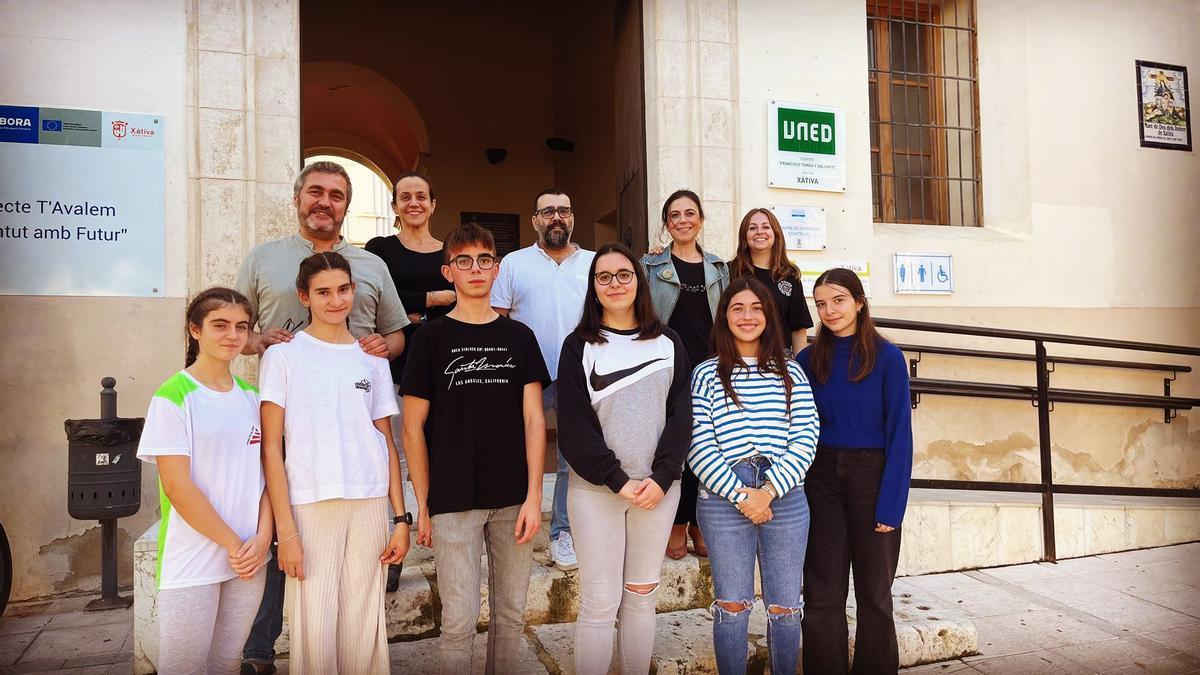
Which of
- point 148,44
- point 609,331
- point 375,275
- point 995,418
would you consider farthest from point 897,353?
point 148,44

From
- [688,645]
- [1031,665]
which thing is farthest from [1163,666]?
[688,645]

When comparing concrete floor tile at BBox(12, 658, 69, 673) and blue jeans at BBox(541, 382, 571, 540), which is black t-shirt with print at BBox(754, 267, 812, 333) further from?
concrete floor tile at BBox(12, 658, 69, 673)

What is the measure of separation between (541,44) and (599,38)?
243cm

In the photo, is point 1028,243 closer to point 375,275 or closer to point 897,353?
point 897,353

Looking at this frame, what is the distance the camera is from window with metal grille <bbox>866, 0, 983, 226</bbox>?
5605mm

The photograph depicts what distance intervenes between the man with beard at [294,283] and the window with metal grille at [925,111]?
426 centimetres

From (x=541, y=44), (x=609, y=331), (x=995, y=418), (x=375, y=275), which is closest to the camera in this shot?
(x=609, y=331)

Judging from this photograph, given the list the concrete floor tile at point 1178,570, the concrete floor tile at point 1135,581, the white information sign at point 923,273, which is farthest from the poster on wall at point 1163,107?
the concrete floor tile at point 1135,581

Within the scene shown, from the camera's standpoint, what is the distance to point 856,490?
2.49 meters

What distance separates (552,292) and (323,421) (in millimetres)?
1246

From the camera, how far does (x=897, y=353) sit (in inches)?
101

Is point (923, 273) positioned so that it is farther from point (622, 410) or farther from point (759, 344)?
point (622, 410)

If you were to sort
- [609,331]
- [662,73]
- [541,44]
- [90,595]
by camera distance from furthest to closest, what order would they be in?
[541,44], [662,73], [90,595], [609,331]

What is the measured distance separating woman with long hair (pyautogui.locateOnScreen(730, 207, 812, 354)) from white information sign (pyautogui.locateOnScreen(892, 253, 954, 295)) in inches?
86.5
